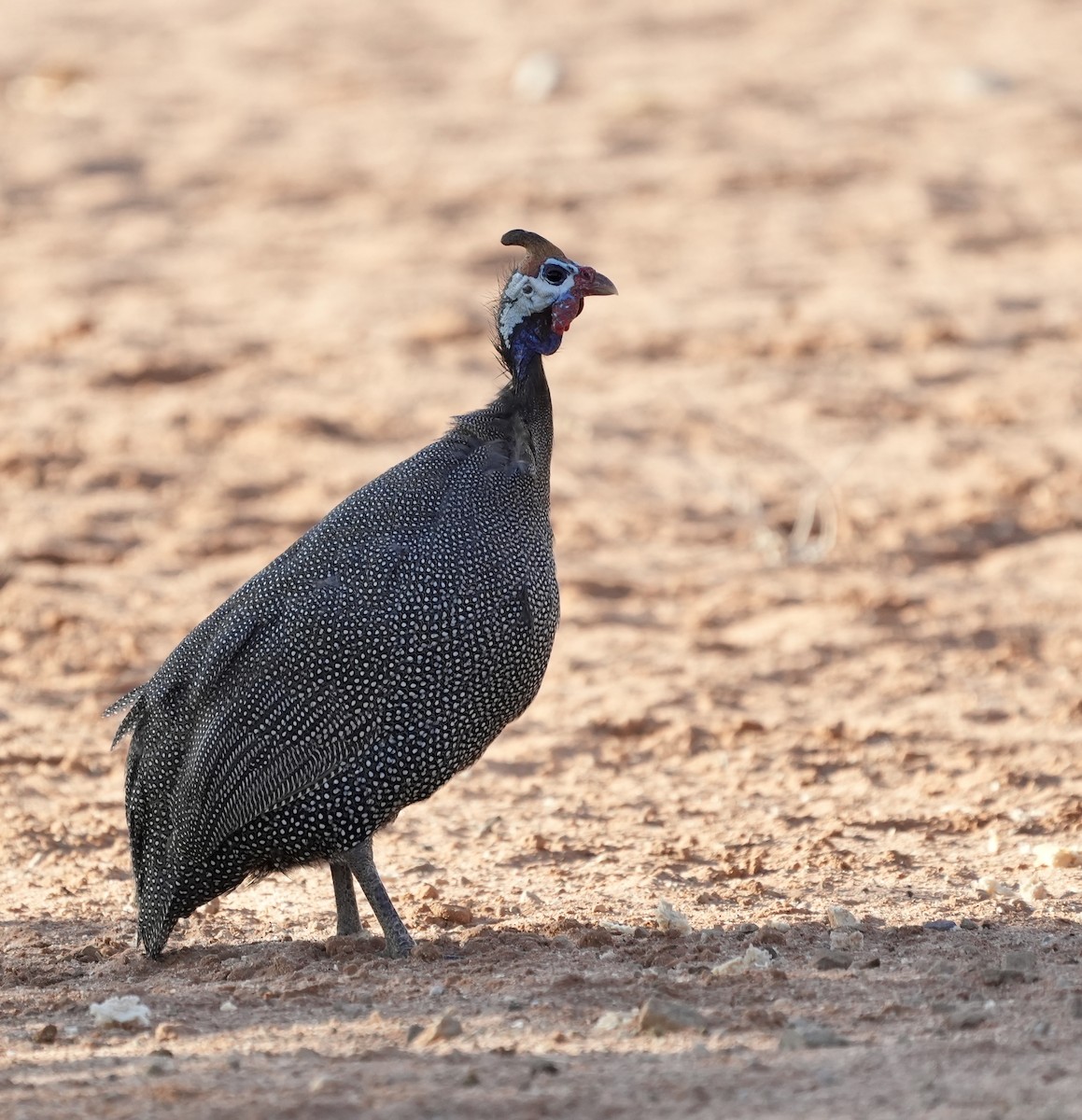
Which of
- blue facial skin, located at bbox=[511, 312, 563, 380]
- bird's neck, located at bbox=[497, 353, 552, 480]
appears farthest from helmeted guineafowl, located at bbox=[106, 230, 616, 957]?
blue facial skin, located at bbox=[511, 312, 563, 380]

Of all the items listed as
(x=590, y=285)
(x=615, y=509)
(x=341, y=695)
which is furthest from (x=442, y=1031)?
(x=615, y=509)

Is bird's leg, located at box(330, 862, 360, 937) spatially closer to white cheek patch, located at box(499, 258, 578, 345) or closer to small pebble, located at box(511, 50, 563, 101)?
white cheek patch, located at box(499, 258, 578, 345)

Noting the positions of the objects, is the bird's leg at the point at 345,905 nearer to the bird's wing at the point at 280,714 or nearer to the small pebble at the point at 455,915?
the small pebble at the point at 455,915

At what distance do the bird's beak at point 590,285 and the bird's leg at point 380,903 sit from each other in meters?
1.60

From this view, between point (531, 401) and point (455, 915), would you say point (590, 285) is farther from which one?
point (455, 915)

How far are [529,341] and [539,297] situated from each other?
0.13m

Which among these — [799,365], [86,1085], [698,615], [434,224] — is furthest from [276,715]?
[434,224]

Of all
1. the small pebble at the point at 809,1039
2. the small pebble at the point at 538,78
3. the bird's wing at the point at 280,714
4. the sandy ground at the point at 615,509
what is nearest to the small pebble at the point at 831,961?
the sandy ground at the point at 615,509

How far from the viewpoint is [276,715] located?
14.6ft

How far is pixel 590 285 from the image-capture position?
4.89m

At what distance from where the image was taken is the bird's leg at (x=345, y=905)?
184 inches

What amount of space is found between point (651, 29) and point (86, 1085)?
1516 centimetres

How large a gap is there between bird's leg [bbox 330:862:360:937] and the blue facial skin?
1441mm

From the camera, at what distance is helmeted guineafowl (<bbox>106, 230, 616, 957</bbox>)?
4.44m
